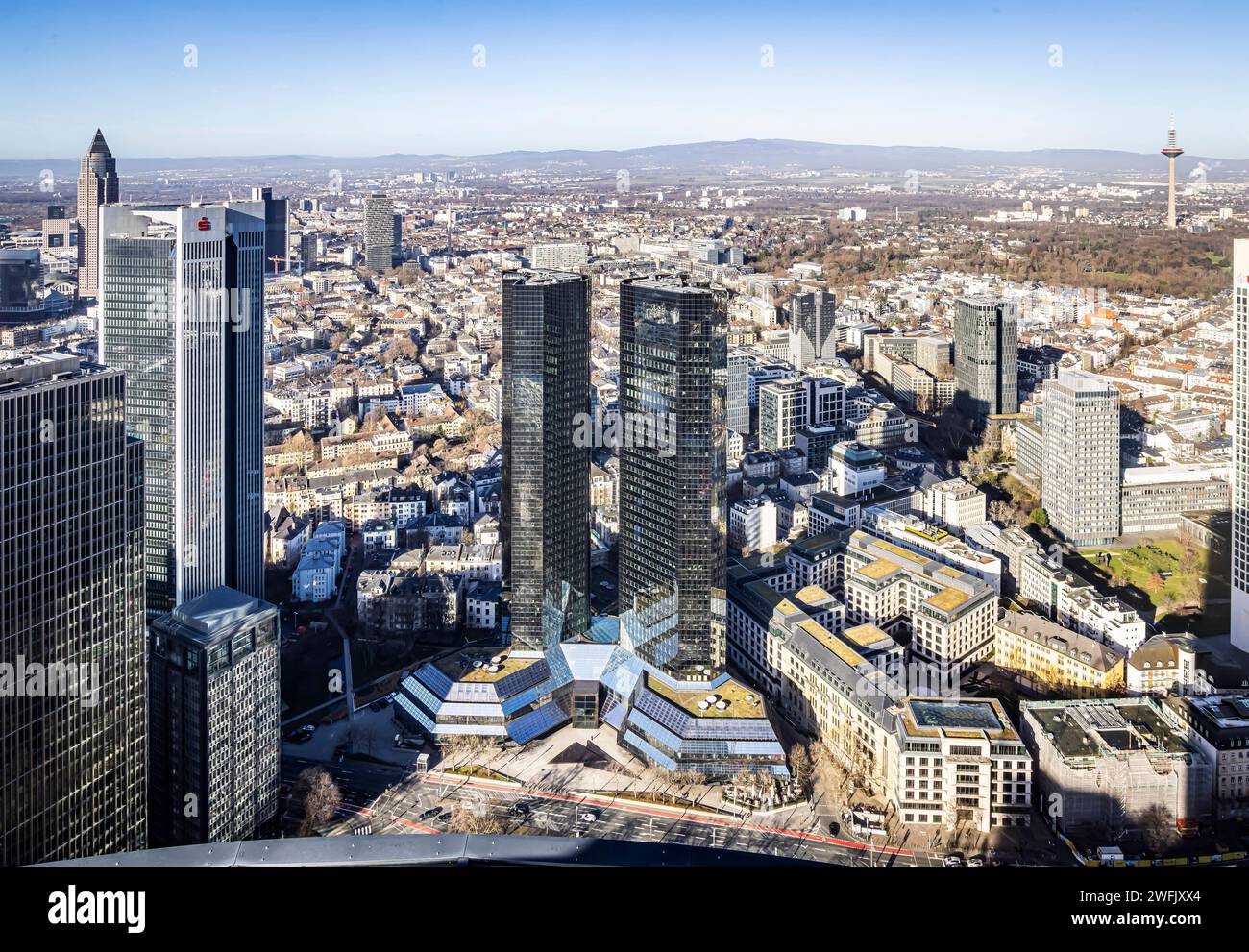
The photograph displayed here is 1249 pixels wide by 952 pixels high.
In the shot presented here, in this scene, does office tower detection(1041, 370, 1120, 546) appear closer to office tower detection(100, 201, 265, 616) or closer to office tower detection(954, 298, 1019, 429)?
office tower detection(954, 298, 1019, 429)

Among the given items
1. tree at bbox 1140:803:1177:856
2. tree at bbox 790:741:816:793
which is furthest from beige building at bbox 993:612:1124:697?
tree at bbox 790:741:816:793

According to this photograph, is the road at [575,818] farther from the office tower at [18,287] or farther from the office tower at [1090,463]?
the office tower at [18,287]

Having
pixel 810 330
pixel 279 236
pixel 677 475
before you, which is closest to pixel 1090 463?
pixel 677 475

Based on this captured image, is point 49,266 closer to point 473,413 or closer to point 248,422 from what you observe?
point 473,413

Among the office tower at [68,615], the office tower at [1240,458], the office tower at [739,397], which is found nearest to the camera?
the office tower at [68,615]

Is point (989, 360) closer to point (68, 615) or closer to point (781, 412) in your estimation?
point (781, 412)

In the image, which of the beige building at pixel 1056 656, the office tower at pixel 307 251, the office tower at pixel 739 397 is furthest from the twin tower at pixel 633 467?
the office tower at pixel 307 251
